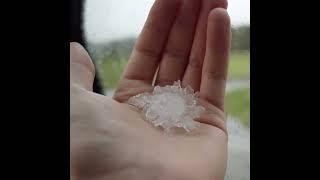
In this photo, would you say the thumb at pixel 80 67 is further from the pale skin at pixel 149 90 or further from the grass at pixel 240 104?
the grass at pixel 240 104

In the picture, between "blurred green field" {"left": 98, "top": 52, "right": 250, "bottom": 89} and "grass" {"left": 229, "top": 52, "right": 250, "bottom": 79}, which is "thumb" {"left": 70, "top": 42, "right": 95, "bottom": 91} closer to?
"blurred green field" {"left": 98, "top": 52, "right": 250, "bottom": 89}

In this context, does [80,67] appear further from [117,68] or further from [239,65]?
[239,65]

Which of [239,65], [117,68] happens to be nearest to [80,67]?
[117,68]

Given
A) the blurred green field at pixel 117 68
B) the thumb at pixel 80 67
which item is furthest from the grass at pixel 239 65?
the thumb at pixel 80 67

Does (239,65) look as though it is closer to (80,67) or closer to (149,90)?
(149,90)
